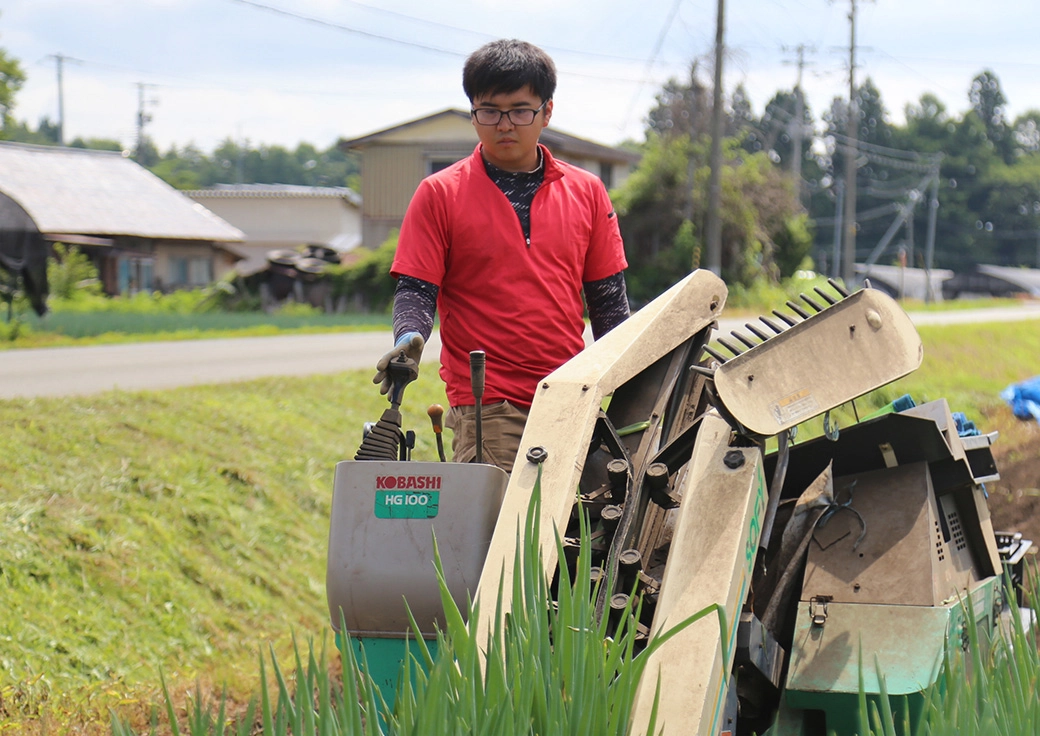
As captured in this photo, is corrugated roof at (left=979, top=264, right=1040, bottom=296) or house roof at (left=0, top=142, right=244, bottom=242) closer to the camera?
house roof at (left=0, top=142, right=244, bottom=242)

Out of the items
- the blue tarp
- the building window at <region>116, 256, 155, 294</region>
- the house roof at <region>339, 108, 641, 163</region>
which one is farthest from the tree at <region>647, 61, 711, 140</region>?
the blue tarp

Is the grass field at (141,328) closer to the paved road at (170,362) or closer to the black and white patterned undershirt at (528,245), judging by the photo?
the paved road at (170,362)

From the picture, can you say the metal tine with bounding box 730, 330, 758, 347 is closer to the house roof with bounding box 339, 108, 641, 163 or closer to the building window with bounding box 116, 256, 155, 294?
the building window with bounding box 116, 256, 155, 294

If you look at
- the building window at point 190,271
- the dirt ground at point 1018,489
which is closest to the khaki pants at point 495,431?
the dirt ground at point 1018,489

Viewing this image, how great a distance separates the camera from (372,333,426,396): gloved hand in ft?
9.80

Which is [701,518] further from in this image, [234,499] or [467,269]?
[234,499]

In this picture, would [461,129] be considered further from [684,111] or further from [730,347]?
[730,347]

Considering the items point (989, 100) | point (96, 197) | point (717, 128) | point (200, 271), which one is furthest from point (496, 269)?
point (989, 100)

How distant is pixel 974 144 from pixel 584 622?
9749cm

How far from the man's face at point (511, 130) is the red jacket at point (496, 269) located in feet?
0.26

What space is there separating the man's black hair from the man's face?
0.06 feet

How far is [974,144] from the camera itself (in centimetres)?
9194

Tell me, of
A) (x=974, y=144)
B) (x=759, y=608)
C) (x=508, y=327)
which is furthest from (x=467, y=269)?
(x=974, y=144)

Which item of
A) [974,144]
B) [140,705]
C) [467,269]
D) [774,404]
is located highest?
[974,144]
